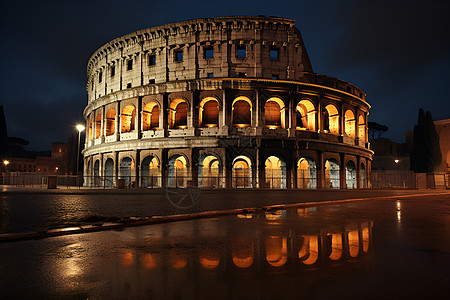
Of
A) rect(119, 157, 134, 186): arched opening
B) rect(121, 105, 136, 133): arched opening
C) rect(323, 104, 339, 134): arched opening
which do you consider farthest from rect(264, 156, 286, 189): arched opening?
rect(121, 105, 136, 133): arched opening

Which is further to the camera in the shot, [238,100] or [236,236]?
[238,100]

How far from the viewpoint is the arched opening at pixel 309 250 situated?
12.6ft

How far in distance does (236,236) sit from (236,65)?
76.7 feet

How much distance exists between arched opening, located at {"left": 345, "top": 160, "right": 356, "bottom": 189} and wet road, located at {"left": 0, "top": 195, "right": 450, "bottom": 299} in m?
26.3

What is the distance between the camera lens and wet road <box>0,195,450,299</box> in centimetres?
276

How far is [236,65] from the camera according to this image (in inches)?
1064

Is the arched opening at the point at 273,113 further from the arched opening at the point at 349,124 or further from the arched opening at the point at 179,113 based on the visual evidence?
the arched opening at the point at 349,124

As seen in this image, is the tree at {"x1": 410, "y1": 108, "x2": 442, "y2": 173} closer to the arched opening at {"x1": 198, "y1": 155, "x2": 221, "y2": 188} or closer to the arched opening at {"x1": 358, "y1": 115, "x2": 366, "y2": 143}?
the arched opening at {"x1": 358, "y1": 115, "x2": 366, "y2": 143}

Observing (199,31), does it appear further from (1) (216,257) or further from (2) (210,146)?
(1) (216,257)

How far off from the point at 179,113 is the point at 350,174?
1834 centimetres

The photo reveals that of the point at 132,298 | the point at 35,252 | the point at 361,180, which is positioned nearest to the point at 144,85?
the point at 361,180

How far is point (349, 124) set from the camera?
3234cm

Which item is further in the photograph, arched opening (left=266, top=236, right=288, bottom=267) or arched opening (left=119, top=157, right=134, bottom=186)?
arched opening (left=119, top=157, right=134, bottom=186)

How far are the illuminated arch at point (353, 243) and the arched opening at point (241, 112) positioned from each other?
71.1ft
